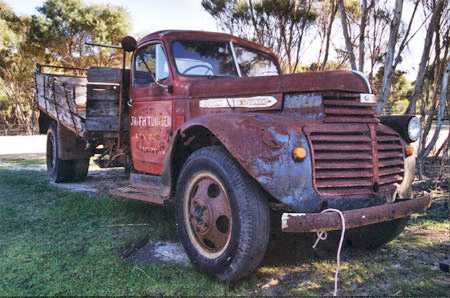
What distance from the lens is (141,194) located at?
155 inches

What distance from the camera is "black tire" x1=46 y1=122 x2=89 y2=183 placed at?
6625mm

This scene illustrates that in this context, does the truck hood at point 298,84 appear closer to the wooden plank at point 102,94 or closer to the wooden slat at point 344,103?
the wooden slat at point 344,103

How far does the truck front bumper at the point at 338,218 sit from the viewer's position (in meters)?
2.37

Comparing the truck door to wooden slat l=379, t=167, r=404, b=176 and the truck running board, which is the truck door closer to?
the truck running board

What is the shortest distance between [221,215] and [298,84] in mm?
1193

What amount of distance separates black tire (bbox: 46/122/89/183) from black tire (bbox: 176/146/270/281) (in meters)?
4.21

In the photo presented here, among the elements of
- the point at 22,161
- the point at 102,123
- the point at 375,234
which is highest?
the point at 102,123

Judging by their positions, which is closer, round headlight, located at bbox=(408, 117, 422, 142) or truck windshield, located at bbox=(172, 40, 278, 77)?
round headlight, located at bbox=(408, 117, 422, 142)

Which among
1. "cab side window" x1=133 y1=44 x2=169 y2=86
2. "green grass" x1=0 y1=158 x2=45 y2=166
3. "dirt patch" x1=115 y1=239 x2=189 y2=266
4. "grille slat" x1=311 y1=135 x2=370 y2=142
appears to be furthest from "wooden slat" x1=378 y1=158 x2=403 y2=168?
"green grass" x1=0 y1=158 x2=45 y2=166

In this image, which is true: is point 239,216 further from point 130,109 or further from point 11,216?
point 11,216

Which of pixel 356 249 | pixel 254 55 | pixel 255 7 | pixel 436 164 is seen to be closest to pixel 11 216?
pixel 254 55

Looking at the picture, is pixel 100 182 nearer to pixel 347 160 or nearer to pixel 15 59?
pixel 347 160

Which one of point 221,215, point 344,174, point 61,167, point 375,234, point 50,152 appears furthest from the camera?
point 50,152

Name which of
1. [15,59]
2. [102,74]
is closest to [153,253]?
[102,74]
